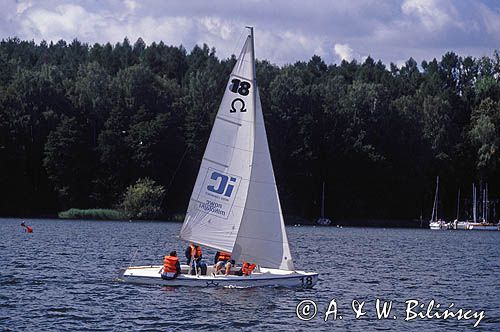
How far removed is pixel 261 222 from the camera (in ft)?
124

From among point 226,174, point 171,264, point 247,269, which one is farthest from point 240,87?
point 171,264

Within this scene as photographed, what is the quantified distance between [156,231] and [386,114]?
53.4 m

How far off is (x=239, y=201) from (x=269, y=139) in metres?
84.6

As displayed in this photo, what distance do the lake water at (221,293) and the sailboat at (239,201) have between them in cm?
56

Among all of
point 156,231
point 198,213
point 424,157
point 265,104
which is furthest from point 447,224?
point 198,213

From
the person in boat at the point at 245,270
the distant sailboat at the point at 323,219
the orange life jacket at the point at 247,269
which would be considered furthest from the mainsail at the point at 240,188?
the distant sailboat at the point at 323,219

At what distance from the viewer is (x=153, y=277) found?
1467 inches

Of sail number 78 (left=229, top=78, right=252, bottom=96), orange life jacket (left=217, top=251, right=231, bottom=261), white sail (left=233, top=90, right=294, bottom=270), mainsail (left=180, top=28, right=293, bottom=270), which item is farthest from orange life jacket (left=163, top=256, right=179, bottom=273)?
sail number 78 (left=229, top=78, right=252, bottom=96)

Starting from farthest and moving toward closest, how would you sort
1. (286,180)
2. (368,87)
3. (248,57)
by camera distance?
(368,87) < (286,180) < (248,57)

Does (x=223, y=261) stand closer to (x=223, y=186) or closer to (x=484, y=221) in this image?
(x=223, y=186)

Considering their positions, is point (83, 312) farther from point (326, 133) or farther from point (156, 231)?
point (326, 133)

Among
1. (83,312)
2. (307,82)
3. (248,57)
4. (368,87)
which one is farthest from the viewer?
(307,82)

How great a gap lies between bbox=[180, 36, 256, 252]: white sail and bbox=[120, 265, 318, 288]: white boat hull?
1.38 meters

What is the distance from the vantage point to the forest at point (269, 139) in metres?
113
